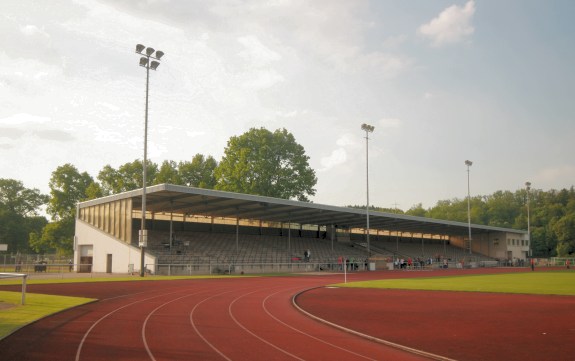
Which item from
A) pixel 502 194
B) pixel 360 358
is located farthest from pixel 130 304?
pixel 502 194

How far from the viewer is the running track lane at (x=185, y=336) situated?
10.4 m

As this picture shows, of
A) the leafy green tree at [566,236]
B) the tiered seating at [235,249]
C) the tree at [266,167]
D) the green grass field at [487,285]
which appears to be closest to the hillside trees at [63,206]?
the tree at [266,167]

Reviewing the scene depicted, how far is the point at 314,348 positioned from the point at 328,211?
4175cm

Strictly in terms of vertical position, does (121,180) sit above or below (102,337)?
above

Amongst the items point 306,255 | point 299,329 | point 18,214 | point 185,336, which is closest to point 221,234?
point 306,255

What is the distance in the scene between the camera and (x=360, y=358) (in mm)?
10141

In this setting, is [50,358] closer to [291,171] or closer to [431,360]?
[431,360]

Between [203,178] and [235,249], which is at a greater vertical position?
[203,178]

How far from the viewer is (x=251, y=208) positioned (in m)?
48.7

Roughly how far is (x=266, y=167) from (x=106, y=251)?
27.5m

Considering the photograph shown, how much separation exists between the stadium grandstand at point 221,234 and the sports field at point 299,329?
51.3ft

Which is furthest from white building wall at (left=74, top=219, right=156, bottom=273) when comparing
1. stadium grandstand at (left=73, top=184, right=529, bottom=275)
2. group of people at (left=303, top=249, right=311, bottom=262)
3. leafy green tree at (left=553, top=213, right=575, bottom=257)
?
leafy green tree at (left=553, top=213, right=575, bottom=257)

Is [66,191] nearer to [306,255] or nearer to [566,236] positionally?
[306,255]

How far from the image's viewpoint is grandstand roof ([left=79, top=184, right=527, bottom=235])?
40.8 metres
